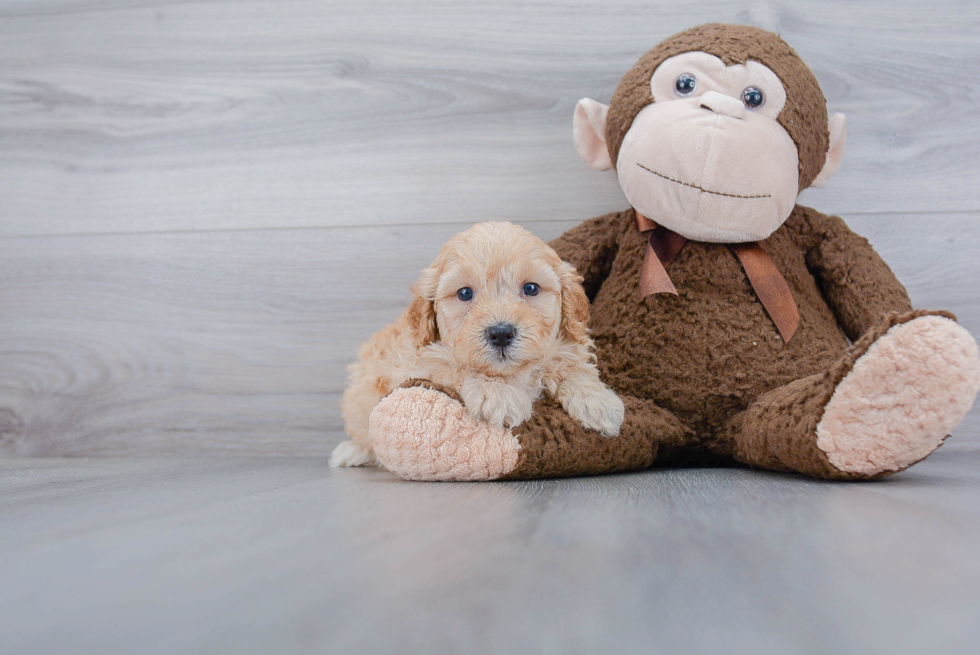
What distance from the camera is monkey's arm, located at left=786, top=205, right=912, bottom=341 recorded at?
106 cm

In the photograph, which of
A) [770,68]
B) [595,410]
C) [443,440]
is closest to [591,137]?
[770,68]

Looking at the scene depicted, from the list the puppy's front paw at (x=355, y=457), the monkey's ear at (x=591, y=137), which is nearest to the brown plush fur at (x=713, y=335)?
the monkey's ear at (x=591, y=137)

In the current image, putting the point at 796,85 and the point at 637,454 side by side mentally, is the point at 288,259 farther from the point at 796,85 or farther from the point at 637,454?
the point at 796,85

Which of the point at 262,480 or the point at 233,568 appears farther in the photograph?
the point at 262,480

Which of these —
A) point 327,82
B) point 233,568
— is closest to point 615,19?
point 327,82

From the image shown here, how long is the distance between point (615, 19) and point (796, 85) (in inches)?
18.5

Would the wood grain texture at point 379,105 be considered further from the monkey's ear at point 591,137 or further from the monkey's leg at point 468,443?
the monkey's leg at point 468,443

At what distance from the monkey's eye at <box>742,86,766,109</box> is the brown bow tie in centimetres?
22

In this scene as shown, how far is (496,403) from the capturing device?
881 millimetres

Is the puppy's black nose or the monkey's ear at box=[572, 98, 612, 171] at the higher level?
the monkey's ear at box=[572, 98, 612, 171]

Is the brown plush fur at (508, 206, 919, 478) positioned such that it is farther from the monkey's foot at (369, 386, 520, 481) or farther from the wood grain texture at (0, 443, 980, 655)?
the wood grain texture at (0, 443, 980, 655)

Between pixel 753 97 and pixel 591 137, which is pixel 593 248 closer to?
pixel 591 137

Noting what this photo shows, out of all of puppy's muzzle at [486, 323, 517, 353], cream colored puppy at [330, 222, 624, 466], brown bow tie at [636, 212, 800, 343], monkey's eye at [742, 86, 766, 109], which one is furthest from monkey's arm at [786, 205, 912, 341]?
puppy's muzzle at [486, 323, 517, 353]

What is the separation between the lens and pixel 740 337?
1.03m
